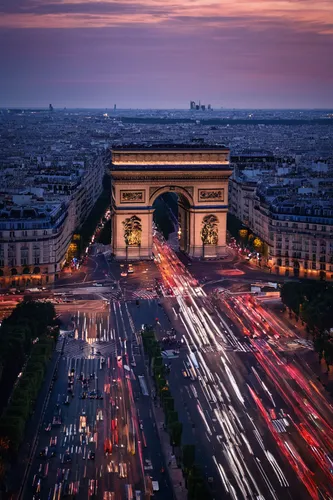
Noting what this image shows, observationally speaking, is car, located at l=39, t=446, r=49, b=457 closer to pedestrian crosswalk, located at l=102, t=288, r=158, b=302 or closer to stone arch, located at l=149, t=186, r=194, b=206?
pedestrian crosswalk, located at l=102, t=288, r=158, b=302

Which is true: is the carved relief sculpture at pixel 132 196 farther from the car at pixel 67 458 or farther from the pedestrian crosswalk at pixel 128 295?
the car at pixel 67 458

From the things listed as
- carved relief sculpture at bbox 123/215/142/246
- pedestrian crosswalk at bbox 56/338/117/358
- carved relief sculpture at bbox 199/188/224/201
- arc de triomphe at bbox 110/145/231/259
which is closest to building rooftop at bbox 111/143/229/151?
arc de triomphe at bbox 110/145/231/259

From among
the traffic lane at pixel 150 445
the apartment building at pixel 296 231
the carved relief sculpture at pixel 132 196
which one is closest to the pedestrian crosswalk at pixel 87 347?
the traffic lane at pixel 150 445

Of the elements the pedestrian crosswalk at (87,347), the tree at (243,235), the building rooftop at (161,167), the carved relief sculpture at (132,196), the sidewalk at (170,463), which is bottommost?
the sidewalk at (170,463)

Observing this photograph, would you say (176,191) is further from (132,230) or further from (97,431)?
(97,431)

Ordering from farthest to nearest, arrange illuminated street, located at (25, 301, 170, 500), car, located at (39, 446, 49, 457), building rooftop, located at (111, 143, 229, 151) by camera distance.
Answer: building rooftop, located at (111, 143, 229, 151) < car, located at (39, 446, 49, 457) < illuminated street, located at (25, 301, 170, 500)

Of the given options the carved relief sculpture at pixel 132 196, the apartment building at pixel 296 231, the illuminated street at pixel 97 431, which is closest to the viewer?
the illuminated street at pixel 97 431

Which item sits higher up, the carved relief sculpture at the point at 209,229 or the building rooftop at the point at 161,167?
the building rooftop at the point at 161,167
